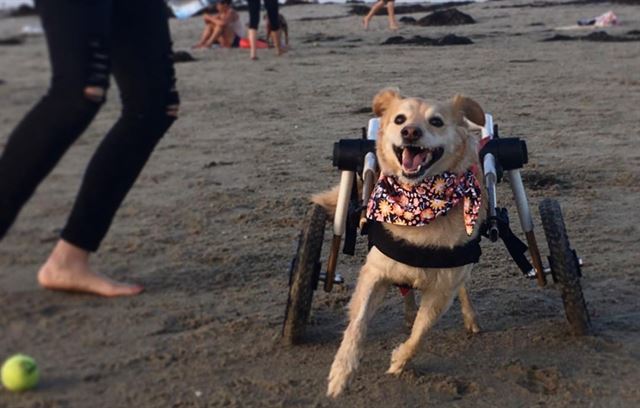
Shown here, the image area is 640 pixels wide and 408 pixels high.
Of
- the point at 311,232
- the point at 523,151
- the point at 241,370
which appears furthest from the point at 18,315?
the point at 523,151

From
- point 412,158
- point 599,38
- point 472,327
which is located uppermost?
point 412,158

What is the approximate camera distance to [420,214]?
315 centimetres

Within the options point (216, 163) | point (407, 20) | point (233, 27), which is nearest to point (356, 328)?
point (216, 163)

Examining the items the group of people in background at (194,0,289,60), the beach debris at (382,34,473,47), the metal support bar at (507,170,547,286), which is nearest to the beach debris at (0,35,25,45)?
the group of people in background at (194,0,289,60)

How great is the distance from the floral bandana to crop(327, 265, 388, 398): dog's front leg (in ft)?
0.77

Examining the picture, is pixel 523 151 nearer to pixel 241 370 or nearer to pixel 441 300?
pixel 441 300

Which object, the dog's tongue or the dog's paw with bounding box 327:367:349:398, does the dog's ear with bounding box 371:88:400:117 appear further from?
the dog's paw with bounding box 327:367:349:398

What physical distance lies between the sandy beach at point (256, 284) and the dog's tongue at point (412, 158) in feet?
2.23

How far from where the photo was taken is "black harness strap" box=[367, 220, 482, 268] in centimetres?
316

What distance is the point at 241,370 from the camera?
3.11 metres

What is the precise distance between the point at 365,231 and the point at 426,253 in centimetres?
27

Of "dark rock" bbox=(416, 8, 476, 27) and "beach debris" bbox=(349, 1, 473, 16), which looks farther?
"beach debris" bbox=(349, 1, 473, 16)

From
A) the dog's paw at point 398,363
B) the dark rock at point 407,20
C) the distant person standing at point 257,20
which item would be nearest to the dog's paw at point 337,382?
the dog's paw at point 398,363

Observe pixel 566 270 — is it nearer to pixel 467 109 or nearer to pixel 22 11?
pixel 467 109
